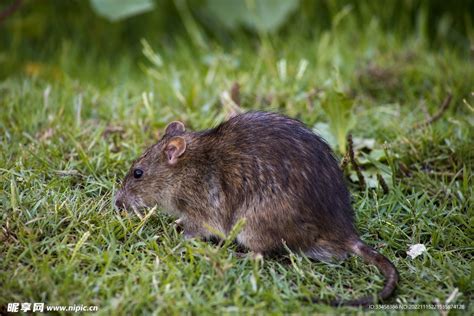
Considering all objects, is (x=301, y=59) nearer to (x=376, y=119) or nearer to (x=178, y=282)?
(x=376, y=119)

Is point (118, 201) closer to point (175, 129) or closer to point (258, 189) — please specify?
point (175, 129)

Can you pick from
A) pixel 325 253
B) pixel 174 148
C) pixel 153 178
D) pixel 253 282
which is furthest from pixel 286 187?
pixel 153 178

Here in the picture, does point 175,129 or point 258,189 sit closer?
point 258,189

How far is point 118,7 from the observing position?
6.32 metres

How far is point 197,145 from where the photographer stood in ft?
14.3

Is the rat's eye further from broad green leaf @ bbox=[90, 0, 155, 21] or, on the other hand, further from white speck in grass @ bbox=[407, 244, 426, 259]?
broad green leaf @ bbox=[90, 0, 155, 21]

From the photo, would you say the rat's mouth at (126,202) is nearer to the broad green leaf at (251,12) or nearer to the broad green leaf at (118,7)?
the broad green leaf at (118,7)

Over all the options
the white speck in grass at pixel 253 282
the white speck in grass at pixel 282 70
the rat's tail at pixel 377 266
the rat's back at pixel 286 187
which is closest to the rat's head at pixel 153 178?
the rat's back at pixel 286 187

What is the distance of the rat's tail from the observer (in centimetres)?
347

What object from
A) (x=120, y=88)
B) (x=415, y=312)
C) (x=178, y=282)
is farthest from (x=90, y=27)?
(x=415, y=312)

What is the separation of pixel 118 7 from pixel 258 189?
10.6 feet

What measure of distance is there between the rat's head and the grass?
13 cm

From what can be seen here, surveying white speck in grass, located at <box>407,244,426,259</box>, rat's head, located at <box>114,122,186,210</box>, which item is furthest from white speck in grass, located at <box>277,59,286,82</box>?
white speck in grass, located at <box>407,244,426,259</box>

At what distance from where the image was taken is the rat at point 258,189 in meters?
3.82
